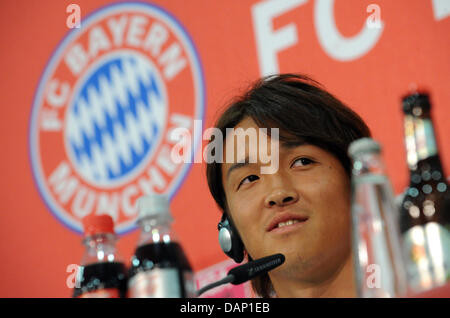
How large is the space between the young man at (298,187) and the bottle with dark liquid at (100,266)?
12.0 inches

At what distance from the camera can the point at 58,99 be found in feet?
6.71

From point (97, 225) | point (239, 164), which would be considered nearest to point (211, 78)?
point (239, 164)

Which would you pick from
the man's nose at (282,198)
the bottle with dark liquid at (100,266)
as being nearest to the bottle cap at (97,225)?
the bottle with dark liquid at (100,266)

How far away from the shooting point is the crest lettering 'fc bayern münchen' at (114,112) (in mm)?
1793

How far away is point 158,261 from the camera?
0.73 metres

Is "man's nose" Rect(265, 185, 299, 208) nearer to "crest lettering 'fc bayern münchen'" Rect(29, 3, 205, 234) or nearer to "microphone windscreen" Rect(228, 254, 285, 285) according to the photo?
"microphone windscreen" Rect(228, 254, 285, 285)

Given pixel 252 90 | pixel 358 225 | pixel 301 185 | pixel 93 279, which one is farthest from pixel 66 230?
pixel 358 225

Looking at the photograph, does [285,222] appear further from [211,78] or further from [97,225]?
[211,78]

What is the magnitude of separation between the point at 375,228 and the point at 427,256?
50 mm

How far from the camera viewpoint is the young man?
103cm

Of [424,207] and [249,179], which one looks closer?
[424,207]

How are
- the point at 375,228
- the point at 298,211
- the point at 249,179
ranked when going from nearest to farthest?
1. the point at 375,228
2. the point at 298,211
3. the point at 249,179

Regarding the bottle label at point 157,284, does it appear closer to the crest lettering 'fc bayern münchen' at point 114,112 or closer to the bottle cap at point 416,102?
the bottle cap at point 416,102

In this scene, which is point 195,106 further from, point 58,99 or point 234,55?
point 58,99
